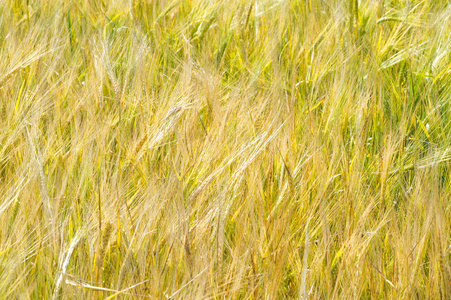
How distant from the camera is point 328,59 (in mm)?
1368

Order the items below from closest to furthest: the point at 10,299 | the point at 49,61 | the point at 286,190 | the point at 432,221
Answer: the point at 10,299 → the point at 432,221 → the point at 286,190 → the point at 49,61

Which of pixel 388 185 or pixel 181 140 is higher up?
pixel 181 140

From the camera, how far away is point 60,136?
1.04 meters

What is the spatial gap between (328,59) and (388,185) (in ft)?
1.48

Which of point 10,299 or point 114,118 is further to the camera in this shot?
point 114,118

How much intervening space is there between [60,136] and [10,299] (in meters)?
0.39

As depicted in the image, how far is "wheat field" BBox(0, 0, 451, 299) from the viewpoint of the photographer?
79 cm

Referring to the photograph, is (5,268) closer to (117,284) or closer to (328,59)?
(117,284)

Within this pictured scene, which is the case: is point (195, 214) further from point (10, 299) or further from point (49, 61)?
point (49, 61)

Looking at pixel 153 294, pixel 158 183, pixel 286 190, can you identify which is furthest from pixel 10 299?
pixel 286 190

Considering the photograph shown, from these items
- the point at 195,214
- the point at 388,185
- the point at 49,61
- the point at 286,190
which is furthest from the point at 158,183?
the point at 49,61

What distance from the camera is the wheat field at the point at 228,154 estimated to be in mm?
789

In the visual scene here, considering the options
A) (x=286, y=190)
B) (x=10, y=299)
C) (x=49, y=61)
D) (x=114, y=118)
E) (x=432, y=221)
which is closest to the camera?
(x=10, y=299)

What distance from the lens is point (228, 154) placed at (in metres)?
1.02
